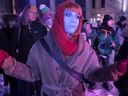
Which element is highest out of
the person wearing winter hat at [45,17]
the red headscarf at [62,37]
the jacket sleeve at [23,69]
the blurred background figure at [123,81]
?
the person wearing winter hat at [45,17]

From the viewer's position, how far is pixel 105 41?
3.33 meters

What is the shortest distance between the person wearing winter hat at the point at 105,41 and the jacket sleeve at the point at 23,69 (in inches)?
92.8

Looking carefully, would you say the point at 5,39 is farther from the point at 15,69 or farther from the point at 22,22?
the point at 15,69

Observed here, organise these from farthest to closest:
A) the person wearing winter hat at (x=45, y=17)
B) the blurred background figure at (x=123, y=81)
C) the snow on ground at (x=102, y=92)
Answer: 1. the person wearing winter hat at (x=45, y=17)
2. the snow on ground at (x=102, y=92)
3. the blurred background figure at (x=123, y=81)

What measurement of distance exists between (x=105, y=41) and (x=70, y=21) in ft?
7.34

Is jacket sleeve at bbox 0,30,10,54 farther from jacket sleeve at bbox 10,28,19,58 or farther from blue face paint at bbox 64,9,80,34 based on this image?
blue face paint at bbox 64,9,80,34

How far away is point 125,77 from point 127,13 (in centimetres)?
1665

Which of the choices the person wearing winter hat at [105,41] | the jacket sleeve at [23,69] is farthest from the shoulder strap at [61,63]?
the person wearing winter hat at [105,41]

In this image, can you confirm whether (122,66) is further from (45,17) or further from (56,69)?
(45,17)

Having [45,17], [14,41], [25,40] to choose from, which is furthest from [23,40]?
[45,17]

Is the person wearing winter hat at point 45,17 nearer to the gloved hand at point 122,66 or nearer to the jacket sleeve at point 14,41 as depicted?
the jacket sleeve at point 14,41

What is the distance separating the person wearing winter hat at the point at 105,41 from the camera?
10.9 feet

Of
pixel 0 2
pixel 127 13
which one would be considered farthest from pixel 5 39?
pixel 127 13

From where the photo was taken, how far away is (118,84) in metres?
1.94
